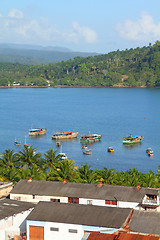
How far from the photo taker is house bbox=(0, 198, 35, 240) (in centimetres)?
3775

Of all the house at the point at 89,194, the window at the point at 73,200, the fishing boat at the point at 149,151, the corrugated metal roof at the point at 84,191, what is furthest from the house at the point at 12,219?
the fishing boat at the point at 149,151

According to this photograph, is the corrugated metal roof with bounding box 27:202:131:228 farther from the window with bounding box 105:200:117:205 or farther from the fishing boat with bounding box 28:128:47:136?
the fishing boat with bounding box 28:128:47:136

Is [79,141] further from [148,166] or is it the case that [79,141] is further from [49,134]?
[148,166]

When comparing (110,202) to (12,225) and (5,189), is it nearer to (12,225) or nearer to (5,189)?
(12,225)

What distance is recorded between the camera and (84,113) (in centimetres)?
19500

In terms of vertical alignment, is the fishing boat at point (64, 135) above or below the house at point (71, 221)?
below

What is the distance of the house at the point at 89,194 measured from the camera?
42.6 m

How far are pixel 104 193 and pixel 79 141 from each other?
83.9m

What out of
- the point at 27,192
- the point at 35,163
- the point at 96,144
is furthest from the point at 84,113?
the point at 27,192

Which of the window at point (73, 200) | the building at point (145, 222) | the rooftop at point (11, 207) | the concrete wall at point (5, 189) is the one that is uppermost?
the building at point (145, 222)

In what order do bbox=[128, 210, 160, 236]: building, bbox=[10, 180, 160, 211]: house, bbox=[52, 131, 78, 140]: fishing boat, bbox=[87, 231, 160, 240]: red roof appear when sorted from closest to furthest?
1. bbox=[87, 231, 160, 240]: red roof
2. bbox=[128, 210, 160, 236]: building
3. bbox=[10, 180, 160, 211]: house
4. bbox=[52, 131, 78, 140]: fishing boat

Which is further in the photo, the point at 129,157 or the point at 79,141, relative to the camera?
the point at 79,141

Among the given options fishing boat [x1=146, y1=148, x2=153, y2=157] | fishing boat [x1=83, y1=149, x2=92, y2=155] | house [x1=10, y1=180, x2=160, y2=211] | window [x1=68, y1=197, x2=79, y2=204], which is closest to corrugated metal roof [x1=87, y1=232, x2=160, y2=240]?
house [x1=10, y1=180, x2=160, y2=211]

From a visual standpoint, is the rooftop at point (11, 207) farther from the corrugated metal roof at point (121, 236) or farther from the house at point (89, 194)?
the corrugated metal roof at point (121, 236)
